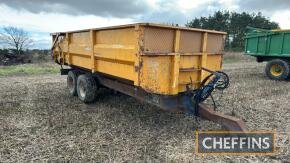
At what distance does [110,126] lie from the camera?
14.0 ft

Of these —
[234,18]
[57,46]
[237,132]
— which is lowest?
[237,132]

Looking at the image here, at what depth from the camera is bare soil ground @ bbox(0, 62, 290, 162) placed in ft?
10.7

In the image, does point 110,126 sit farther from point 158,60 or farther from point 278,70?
point 278,70

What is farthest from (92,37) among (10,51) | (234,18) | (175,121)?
(234,18)

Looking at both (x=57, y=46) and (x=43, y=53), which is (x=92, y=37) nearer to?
(x=57, y=46)

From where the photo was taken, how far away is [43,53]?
1969 centimetres

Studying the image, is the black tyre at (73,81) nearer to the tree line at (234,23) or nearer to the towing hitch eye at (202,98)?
the towing hitch eye at (202,98)

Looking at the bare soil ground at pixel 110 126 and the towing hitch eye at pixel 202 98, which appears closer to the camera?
the bare soil ground at pixel 110 126

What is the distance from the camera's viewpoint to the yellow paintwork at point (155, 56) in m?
3.33

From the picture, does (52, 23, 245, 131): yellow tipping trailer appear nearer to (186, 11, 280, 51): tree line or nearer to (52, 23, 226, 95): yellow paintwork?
(52, 23, 226, 95): yellow paintwork

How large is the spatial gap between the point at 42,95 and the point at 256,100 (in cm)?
570

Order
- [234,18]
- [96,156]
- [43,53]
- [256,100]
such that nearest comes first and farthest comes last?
[96,156] → [256,100] → [43,53] → [234,18]

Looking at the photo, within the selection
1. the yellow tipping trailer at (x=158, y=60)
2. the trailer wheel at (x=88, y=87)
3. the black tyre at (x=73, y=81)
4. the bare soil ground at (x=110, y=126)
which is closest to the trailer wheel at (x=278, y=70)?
the bare soil ground at (x=110, y=126)

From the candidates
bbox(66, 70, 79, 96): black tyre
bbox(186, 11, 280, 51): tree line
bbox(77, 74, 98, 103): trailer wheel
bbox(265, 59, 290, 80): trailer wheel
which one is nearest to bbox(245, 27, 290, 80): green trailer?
bbox(265, 59, 290, 80): trailer wheel
